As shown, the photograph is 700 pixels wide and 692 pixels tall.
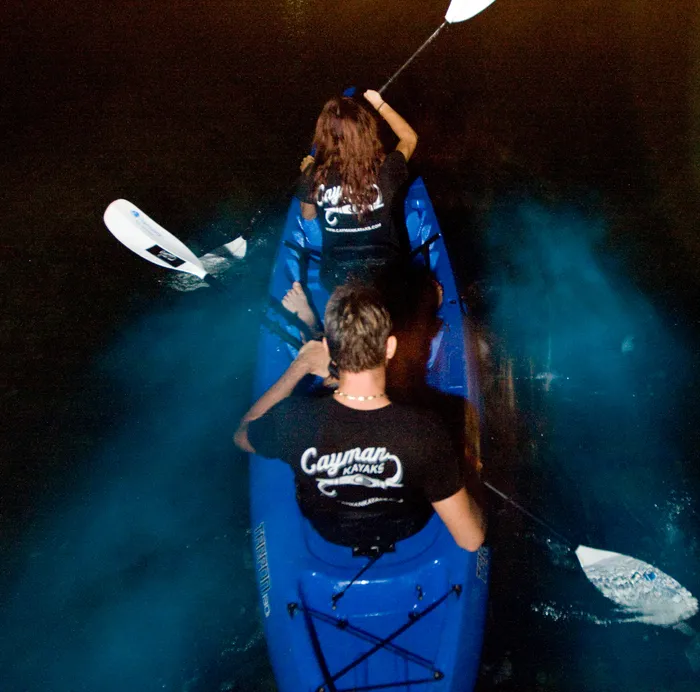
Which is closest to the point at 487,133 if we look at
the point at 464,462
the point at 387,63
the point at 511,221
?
the point at 511,221

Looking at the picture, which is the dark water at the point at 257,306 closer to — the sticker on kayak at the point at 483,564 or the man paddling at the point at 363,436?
the sticker on kayak at the point at 483,564

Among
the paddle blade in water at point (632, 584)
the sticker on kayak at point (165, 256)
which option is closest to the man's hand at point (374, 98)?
the sticker on kayak at point (165, 256)

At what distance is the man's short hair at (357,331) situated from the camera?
185 centimetres

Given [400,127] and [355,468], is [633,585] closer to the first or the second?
[355,468]

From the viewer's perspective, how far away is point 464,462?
2.99m

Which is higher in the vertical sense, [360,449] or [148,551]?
[360,449]

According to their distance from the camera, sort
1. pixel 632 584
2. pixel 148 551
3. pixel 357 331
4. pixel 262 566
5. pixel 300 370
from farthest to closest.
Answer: pixel 148 551, pixel 632 584, pixel 262 566, pixel 300 370, pixel 357 331

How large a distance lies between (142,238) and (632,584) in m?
Result: 3.59

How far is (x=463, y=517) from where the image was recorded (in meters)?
2.11

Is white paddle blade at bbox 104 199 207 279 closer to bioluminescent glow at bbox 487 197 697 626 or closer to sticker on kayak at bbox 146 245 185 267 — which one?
sticker on kayak at bbox 146 245 185 267

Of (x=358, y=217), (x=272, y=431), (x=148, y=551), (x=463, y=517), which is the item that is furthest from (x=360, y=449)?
(x=148, y=551)

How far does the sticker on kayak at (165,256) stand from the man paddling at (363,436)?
1.81 metres

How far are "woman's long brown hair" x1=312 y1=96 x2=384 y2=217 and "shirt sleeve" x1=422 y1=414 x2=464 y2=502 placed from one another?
1990 millimetres

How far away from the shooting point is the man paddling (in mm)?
1889
